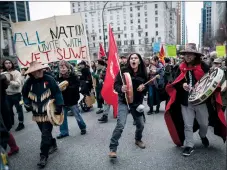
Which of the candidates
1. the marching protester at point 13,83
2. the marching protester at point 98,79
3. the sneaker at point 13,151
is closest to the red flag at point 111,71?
the sneaker at point 13,151

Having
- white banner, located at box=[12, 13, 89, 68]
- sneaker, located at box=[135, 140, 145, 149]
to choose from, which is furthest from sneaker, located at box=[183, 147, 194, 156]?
white banner, located at box=[12, 13, 89, 68]

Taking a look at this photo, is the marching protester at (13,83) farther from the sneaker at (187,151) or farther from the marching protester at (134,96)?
the sneaker at (187,151)

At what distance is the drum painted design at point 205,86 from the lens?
370 centimetres

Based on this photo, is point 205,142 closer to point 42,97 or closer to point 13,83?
point 42,97

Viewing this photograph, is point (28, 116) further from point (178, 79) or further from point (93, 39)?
point (93, 39)

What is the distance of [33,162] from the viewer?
4191 mm

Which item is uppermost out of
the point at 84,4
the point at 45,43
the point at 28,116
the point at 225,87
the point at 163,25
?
the point at 84,4

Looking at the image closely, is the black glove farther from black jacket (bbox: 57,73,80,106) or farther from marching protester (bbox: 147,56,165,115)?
marching protester (bbox: 147,56,165,115)

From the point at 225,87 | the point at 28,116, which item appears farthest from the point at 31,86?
the point at 28,116

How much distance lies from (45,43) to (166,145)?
3.70 m

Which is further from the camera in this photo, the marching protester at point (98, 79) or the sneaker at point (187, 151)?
the marching protester at point (98, 79)

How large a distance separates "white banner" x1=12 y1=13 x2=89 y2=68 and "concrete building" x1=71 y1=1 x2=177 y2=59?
330ft

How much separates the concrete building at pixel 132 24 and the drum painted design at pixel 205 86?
102847mm

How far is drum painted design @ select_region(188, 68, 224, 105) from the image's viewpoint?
3701 millimetres
